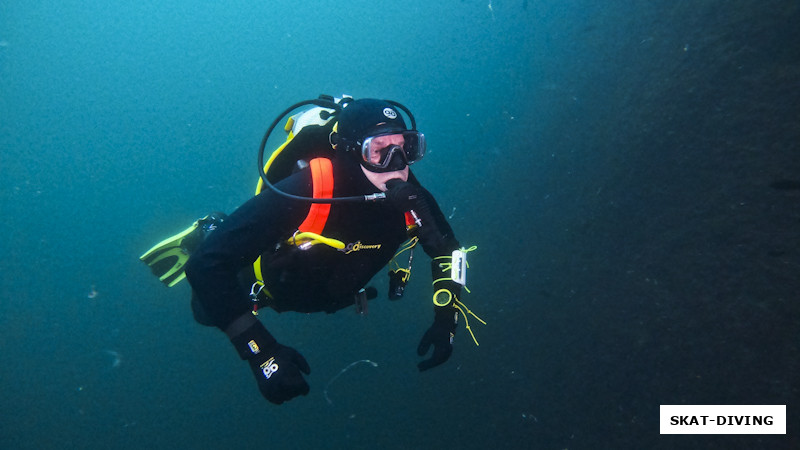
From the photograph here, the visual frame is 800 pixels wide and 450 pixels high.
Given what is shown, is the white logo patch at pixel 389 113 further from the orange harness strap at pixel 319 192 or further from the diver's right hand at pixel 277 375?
the diver's right hand at pixel 277 375

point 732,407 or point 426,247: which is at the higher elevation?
point 426,247

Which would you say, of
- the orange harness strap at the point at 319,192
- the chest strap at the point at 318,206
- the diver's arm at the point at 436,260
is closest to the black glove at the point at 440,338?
the diver's arm at the point at 436,260

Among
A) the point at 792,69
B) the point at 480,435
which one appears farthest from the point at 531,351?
the point at 792,69

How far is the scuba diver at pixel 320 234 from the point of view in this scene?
179 cm

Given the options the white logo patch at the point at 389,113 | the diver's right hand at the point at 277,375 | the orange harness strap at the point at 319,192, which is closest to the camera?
the diver's right hand at the point at 277,375

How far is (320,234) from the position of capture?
2109mm

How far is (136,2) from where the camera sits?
12.2 metres

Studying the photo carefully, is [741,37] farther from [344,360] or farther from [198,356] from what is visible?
[198,356]

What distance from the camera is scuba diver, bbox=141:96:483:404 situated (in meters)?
1.79

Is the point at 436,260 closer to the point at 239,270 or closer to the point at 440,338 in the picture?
the point at 440,338

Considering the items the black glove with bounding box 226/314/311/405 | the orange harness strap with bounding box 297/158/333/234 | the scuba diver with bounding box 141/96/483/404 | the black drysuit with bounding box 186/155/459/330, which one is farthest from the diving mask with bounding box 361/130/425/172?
the black glove with bounding box 226/314/311/405

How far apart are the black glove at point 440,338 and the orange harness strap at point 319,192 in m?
1.13

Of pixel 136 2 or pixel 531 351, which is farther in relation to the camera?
pixel 136 2

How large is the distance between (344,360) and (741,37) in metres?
6.17
